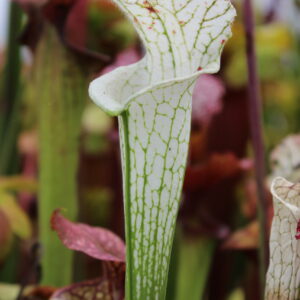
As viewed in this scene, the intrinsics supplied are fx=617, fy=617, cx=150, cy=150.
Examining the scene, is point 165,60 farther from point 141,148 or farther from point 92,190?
point 92,190

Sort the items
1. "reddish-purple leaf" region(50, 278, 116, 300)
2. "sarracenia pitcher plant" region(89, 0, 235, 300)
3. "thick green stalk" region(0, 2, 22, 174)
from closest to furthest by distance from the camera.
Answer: "sarracenia pitcher plant" region(89, 0, 235, 300) < "reddish-purple leaf" region(50, 278, 116, 300) < "thick green stalk" region(0, 2, 22, 174)

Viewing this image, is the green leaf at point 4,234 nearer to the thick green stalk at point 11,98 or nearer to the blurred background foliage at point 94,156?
the blurred background foliage at point 94,156

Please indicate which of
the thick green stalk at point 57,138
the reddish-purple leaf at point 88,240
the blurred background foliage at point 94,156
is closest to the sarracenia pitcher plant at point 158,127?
the reddish-purple leaf at point 88,240

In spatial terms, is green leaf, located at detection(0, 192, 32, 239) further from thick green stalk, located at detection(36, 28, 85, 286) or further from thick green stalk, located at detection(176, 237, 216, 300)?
thick green stalk, located at detection(176, 237, 216, 300)

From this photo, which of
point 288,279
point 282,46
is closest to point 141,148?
point 288,279

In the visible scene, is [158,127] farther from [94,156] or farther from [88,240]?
[94,156]

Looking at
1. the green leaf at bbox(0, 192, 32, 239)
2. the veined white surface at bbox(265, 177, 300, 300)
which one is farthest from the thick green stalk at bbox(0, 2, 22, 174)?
the veined white surface at bbox(265, 177, 300, 300)

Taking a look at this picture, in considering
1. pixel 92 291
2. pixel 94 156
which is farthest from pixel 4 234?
pixel 94 156
